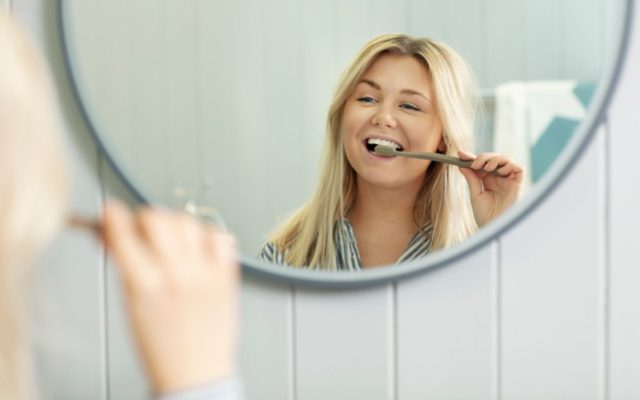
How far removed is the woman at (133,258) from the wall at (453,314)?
0.51m

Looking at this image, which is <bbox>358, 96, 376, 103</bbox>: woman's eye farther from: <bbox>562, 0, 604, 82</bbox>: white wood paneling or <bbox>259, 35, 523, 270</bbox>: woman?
<bbox>562, 0, 604, 82</bbox>: white wood paneling

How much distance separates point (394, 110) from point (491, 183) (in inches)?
5.1

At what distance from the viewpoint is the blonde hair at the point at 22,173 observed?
56cm

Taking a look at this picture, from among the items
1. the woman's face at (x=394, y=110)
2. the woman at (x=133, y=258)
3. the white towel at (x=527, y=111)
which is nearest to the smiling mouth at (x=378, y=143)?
the woman's face at (x=394, y=110)

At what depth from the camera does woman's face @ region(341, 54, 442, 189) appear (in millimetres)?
1063

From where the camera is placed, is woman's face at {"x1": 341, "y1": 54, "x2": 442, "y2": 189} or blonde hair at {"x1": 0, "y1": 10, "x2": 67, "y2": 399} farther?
woman's face at {"x1": 341, "y1": 54, "x2": 442, "y2": 189}

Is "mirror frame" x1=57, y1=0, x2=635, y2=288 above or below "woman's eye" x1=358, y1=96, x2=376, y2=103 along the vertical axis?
below

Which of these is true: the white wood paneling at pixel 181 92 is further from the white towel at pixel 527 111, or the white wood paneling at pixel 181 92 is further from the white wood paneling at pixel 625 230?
the white wood paneling at pixel 625 230

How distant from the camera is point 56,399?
1.10 metres

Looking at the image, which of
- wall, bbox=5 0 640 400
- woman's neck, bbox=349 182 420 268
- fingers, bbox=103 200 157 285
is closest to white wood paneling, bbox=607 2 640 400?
wall, bbox=5 0 640 400

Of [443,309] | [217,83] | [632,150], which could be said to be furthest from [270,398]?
[632,150]

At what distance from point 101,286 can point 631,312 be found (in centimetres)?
58

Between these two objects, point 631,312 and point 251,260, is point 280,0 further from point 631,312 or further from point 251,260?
point 631,312

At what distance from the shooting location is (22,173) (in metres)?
0.56
